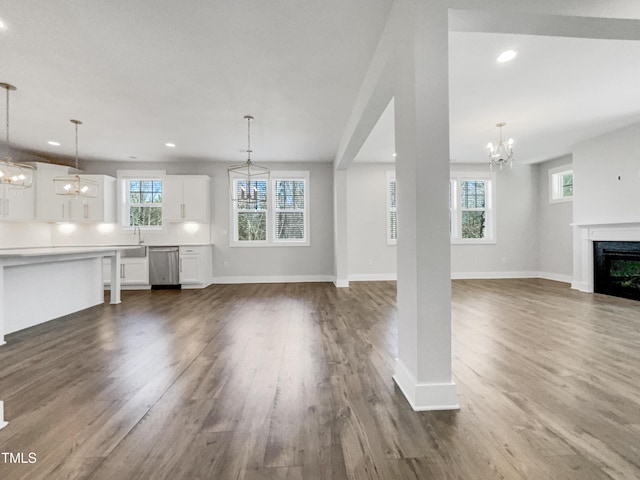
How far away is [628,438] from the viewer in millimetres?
1492

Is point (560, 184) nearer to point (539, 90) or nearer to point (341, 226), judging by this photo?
point (539, 90)

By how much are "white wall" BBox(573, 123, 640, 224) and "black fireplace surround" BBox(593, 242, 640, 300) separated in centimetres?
46

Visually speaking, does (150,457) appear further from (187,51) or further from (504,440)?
(187,51)

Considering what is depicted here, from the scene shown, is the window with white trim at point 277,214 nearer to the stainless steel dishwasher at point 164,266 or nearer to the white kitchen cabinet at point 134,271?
the stainless steel dishwasher at point 164,266

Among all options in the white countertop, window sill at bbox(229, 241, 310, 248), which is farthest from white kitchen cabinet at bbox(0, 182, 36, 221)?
window sill at bbox(229, 241, 310, 248)

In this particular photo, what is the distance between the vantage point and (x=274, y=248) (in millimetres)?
7086

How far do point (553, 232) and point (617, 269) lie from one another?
2.00m

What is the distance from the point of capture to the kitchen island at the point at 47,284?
3.25 m

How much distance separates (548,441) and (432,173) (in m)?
1.48

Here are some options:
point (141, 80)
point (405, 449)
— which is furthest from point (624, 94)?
point (141, 80)

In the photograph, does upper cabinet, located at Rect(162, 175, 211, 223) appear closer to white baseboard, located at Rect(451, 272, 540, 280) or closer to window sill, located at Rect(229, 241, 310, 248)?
window sill, located at Rect(229, 241, 310, 248)

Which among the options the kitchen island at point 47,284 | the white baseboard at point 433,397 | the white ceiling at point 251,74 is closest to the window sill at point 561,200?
the white ceiling at point 251,74

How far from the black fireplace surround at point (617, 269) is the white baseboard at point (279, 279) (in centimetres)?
500

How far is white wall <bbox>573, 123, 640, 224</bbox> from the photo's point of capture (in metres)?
4.93
